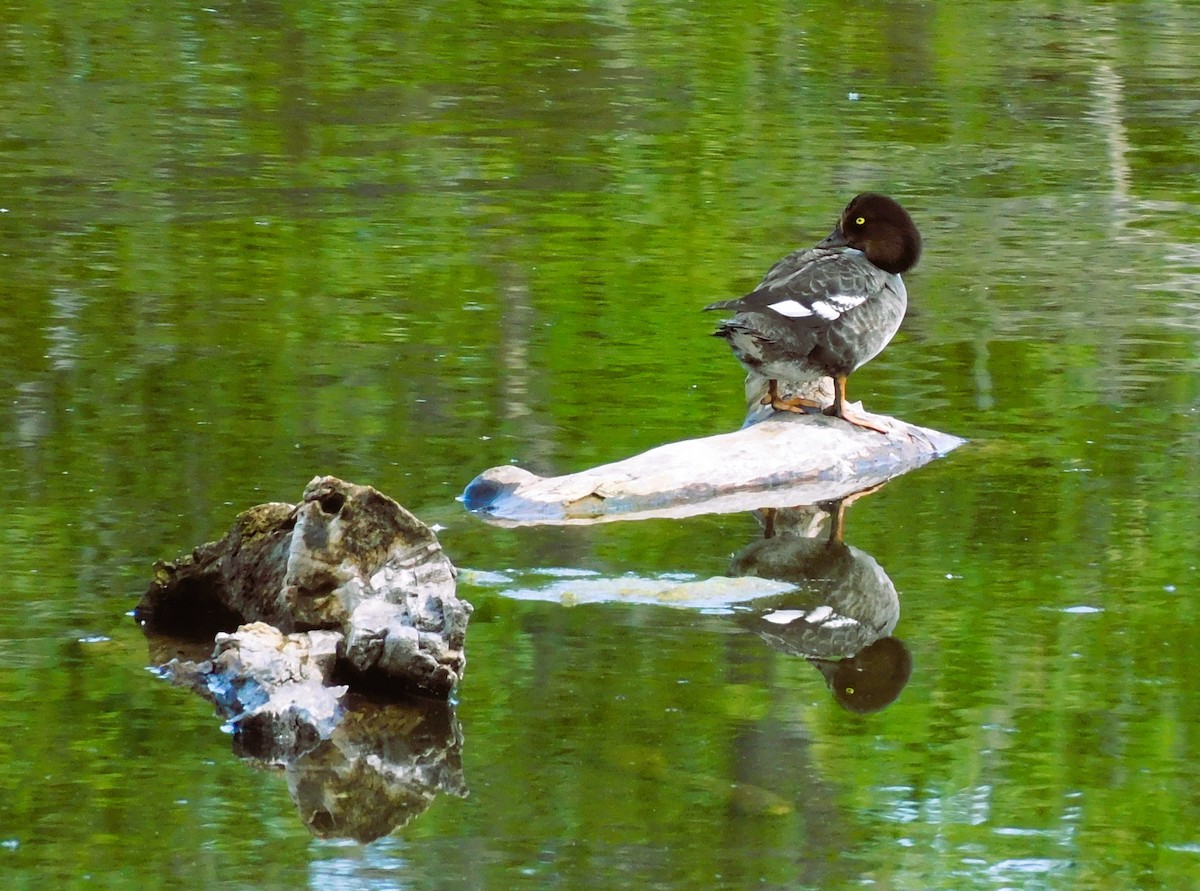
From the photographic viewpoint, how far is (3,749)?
16.6ft

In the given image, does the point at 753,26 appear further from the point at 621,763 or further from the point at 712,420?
the point at 621,763

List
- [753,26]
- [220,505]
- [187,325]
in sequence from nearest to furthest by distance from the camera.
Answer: [220,505] < [187,325] < [753,26]

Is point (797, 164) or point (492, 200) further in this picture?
point (797, 164)

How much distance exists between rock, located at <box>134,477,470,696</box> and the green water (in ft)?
0.69

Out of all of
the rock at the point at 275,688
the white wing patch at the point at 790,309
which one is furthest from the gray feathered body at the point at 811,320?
the rock at the point at 275,688

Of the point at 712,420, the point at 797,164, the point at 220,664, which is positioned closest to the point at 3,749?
the point at 220,664

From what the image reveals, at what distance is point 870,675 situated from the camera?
5629mm

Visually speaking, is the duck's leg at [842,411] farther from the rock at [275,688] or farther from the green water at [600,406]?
the rock at [275,688]

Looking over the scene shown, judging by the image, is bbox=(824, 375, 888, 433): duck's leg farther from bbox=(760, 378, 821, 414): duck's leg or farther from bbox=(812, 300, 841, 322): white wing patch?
bbox=(812, 300, 841, 322): white wing patch

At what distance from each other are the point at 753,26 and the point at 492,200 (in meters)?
6.72

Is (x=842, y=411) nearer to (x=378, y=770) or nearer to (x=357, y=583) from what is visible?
(x=357, y=583)

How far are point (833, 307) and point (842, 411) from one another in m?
0.39

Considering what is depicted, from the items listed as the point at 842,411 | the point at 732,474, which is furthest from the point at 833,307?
the point at 732,474

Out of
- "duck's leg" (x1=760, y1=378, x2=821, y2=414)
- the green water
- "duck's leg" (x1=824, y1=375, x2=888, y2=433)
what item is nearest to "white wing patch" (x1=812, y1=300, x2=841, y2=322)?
"duck's leg" (x1=824, y1=375, x2=888, y2=433)
